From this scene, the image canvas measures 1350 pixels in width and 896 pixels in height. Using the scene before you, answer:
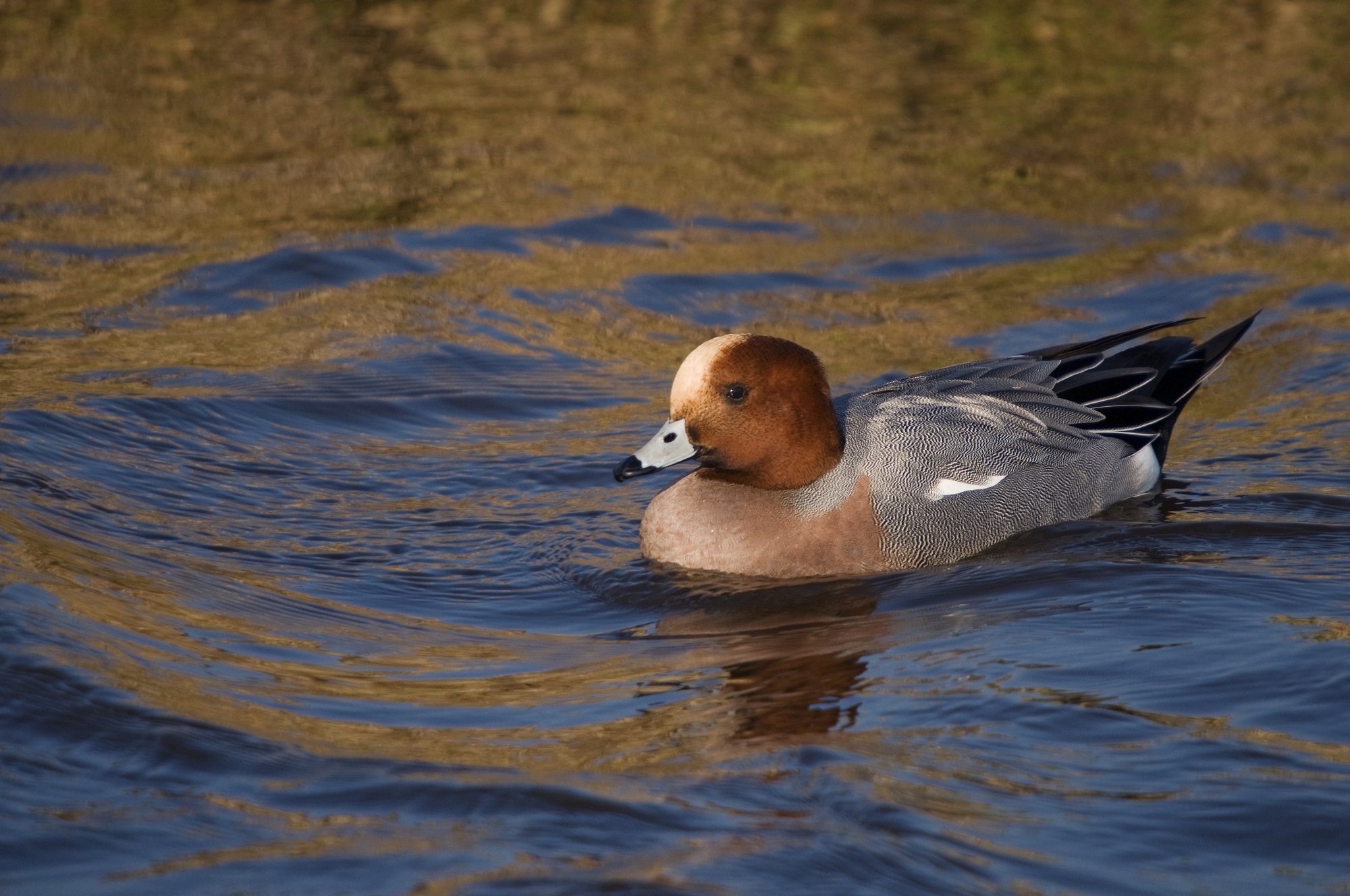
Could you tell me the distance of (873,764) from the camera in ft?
12.9

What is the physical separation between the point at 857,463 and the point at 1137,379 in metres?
1.45

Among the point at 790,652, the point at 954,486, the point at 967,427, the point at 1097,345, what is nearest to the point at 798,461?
the point at 954,486

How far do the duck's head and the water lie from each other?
441 mm

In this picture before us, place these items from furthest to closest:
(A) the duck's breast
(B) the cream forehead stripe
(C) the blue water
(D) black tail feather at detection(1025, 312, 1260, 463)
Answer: (D) black tail feather at detection(1025, 312, 1260, 463) → (A) the duck's breast → (B) the cream forehead stripe → (C) the blue water

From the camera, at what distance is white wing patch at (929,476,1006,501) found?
18.8 feet

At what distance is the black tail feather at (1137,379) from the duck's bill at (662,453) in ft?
5.55

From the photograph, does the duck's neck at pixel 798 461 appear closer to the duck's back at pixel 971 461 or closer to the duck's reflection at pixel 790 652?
the duck's back at pixel 971 461

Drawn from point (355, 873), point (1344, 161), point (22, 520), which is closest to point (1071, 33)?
point (1344, 161)

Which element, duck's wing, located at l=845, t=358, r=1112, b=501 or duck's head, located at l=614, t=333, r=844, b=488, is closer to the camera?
duck's head, located at l=614, t=333, r=844, b=488

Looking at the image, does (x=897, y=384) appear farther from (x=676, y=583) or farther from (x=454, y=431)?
(x=454, y=431)

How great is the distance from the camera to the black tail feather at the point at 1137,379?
629 cm

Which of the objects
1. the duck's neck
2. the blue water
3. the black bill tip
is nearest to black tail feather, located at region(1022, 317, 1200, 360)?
the blue water

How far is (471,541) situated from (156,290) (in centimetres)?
335

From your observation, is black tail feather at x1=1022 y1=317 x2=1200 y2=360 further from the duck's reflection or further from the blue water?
the duck's reflection
